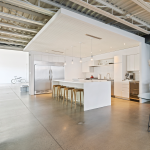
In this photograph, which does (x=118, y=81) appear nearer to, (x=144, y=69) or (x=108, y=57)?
(x=144, y=69)

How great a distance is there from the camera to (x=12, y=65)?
13.4 m

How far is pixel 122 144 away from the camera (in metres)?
2.04

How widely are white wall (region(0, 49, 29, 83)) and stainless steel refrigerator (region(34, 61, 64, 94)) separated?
7794 mm

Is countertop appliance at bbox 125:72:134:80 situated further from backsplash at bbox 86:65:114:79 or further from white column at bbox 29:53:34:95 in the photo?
white column at bbox 29:53:34:95

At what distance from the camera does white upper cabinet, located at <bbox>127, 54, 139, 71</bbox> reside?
5739 millimetres

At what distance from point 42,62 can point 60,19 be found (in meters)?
4.73

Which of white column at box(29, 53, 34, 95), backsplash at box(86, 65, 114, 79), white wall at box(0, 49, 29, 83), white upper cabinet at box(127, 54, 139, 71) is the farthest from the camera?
white wall at box(0, 49, 29, 83)

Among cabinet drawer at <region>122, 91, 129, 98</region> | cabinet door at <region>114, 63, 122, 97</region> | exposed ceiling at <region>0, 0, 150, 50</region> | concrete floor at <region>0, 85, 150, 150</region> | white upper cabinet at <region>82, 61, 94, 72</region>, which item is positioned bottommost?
concrete floor at <region>0, 85, 150, 150</region>

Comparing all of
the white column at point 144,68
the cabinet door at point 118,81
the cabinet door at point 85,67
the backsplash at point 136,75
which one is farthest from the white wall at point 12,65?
the white column at point 144,68

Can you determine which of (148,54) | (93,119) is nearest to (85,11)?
(93,119)

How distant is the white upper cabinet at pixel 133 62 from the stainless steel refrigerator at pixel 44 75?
4.52 meters

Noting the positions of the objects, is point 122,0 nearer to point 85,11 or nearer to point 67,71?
point 85,11

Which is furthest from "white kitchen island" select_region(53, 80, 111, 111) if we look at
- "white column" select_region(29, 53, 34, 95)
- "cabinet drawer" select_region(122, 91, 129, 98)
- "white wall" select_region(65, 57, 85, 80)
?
"white wall" select_region(65, 57, 85, 80)

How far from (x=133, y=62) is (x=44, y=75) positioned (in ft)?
17.5
